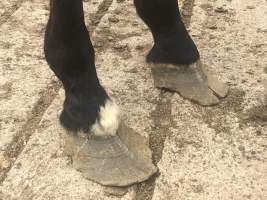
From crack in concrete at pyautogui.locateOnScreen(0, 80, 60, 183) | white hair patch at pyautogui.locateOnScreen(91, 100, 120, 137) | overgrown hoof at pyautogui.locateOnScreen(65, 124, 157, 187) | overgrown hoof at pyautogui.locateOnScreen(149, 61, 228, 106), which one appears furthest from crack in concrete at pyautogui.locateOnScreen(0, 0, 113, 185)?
overgrown hoof at pyautogui.locateOnScreen(149, 61, 228, 106)

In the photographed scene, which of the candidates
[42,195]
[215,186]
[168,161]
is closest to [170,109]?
[168,161]

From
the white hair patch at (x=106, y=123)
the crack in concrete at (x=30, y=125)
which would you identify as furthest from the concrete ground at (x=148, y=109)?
the white hair patch at (x=106, y=123)

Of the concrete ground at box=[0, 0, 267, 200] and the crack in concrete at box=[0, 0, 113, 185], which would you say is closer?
the concrete ground at box=[0, 0, 267, 200]

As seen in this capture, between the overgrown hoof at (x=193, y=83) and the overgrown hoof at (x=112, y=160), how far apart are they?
0.35 metres

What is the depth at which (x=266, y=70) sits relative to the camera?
6.44 ft

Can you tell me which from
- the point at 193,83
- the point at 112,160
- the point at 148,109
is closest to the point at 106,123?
the point at 112,160

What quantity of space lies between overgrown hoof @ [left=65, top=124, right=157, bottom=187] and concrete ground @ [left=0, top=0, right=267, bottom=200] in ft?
0.10

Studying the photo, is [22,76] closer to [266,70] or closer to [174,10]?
[174,10]

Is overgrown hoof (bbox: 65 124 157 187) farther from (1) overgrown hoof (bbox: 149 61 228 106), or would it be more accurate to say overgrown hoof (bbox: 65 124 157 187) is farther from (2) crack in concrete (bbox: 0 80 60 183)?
(1) overgrown hoof (bbox: 149 61 228 106)

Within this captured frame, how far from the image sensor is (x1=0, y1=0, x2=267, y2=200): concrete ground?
148 cm

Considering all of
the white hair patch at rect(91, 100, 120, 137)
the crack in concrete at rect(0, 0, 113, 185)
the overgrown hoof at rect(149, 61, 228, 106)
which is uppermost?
the white hair patch at rect(91, 100, 120, 137)

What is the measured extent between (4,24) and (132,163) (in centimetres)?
110

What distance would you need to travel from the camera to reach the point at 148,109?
5.82 ft

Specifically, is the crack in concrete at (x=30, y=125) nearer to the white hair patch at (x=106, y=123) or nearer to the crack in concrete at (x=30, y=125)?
the crack in concrete at (x=30, y=125)
